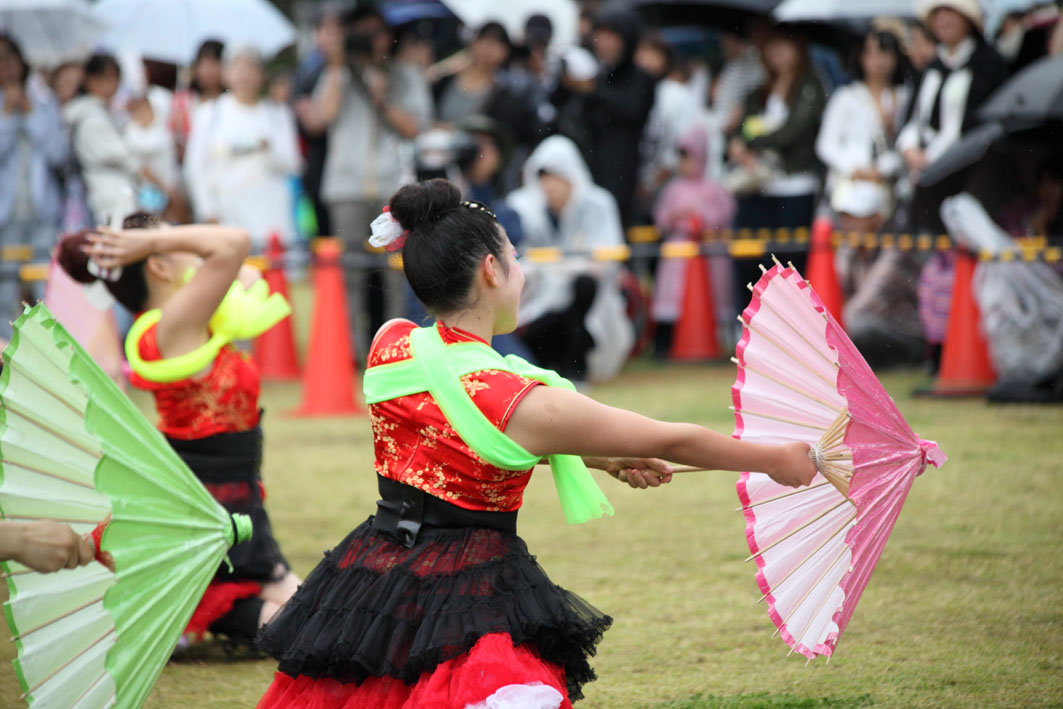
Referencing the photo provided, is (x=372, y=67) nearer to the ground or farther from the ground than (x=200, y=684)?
farther from the ground

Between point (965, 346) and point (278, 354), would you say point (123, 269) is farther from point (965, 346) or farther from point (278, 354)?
point (278, 354)

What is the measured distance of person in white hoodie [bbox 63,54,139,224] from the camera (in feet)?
34.1

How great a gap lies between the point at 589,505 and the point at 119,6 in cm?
1101

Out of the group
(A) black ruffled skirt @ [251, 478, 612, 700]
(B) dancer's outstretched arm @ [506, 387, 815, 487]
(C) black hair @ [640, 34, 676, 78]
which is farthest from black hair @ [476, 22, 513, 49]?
(B) dancer's outstretched arm @ [506, 387, 815, 487]

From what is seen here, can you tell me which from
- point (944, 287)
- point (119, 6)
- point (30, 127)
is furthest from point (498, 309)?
point (119, 6)

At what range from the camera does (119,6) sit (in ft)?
42.0

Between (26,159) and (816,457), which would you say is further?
(26,159)

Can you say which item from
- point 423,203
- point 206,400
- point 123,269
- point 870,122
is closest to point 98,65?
point 870,122

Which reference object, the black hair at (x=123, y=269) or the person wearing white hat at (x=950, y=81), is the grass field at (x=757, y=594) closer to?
the black hair at (x=123, y=269)

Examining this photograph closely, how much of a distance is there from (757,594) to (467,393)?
208 cm

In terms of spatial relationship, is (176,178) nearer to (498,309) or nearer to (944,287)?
(944,287)

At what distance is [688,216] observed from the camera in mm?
11000

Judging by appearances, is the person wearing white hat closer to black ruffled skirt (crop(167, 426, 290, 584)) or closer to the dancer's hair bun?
black ruffled skirt (crop(167, 426, 290, 584))

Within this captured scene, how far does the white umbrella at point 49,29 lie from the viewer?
37.9ft
